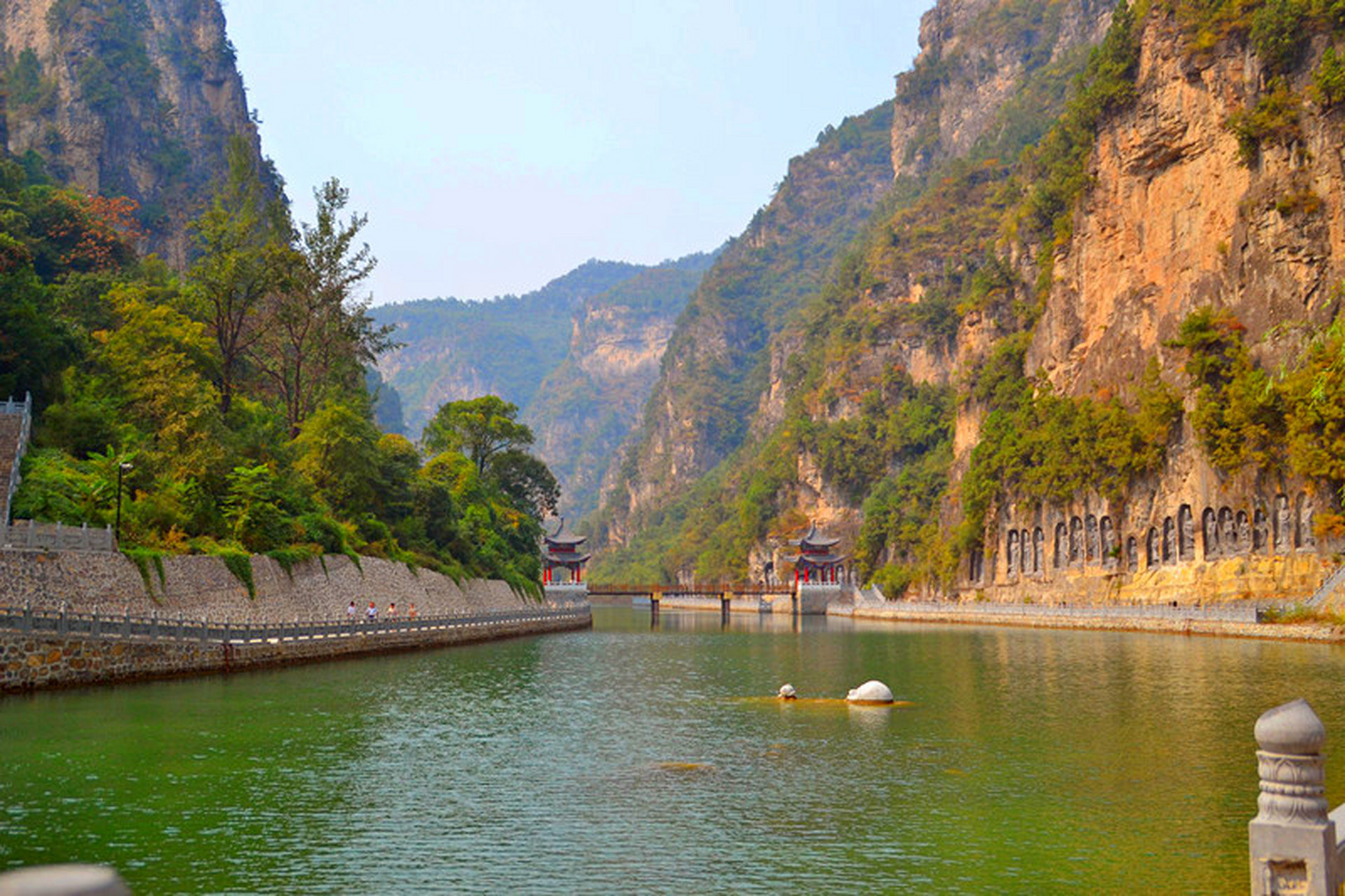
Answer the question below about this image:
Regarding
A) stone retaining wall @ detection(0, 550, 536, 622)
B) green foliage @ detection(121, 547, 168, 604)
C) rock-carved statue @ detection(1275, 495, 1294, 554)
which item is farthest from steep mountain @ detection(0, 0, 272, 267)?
rock-carved statue @ detection(1275, 495, 1294, 554)

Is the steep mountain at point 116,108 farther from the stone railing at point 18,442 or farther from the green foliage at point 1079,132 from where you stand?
the green foliage at point 1079,132

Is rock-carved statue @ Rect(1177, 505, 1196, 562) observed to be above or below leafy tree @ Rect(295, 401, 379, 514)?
below

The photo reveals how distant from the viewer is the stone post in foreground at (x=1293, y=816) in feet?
32.3

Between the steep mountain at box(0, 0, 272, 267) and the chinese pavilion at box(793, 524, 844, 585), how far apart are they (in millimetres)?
76740

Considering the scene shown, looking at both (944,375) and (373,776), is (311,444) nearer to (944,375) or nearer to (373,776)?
(373,776)

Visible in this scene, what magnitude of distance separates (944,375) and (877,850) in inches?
5689

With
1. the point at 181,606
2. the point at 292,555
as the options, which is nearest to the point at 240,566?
the point at 181,606

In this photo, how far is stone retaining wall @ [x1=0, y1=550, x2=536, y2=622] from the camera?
122 feet

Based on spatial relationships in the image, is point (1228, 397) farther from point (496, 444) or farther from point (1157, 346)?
point (496, 444)

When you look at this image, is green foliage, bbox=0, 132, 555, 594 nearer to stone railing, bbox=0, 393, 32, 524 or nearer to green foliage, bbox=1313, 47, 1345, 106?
stone railing, bbox=0, 393, 32, 524

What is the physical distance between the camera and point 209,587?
46.4 meters

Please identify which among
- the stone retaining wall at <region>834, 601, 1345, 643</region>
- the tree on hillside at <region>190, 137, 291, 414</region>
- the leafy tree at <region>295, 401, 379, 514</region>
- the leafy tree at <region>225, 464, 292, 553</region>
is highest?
the tree on hillside at <region>190, 137, 291, 414</region>

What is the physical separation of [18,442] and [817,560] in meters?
114

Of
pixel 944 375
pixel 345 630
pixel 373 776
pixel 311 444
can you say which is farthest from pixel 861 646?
pixel 944 375
